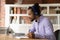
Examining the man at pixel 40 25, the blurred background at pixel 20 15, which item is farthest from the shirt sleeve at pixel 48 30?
the blurred background at pixel 20 15

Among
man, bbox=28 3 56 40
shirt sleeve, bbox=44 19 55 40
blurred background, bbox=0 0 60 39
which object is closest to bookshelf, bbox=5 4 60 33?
blurred background, bbox=0 0 60 39

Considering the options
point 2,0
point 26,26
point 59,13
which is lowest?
point 26,26

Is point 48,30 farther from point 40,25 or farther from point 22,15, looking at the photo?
point 22,15

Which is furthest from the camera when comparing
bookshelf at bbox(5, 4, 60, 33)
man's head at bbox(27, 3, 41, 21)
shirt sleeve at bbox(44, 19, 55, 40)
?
bookshelf at bbox(5, 4, 60, 33)

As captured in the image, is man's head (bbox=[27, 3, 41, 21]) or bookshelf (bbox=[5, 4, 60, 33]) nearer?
man's head (bbox=[27, 3, 41, 21])

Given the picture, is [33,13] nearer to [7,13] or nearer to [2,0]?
[7,13]

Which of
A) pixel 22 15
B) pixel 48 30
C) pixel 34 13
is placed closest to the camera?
pixel 48 30

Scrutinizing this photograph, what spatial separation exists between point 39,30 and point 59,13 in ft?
7.18

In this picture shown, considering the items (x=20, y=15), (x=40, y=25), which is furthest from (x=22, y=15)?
(x=40, y=25)

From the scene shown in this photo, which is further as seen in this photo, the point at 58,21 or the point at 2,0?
the point at 2,0

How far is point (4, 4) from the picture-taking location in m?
5.21

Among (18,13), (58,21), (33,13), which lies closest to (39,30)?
(33,13)

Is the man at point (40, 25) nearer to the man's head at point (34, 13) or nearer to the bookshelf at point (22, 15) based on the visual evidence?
the man's head at point (34, 13)

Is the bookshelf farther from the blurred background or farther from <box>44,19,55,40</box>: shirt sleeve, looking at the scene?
<box>44,19,55,40</box>: shirt sleeve
